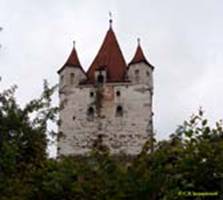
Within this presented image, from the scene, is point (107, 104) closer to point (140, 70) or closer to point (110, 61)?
point (140, 70)

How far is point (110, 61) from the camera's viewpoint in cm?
5394

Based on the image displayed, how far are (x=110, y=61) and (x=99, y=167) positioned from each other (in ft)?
126

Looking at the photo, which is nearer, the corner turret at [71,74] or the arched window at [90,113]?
the arched window at [90,113]

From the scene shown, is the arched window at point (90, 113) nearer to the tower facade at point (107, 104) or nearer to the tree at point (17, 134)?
the tower facade at point (107, 104)

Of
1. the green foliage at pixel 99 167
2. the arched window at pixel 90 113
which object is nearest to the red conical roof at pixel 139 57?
the arched window at pixel 90 113

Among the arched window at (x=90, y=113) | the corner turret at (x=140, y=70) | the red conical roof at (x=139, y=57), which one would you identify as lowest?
the arched window at (x=90, y=113)

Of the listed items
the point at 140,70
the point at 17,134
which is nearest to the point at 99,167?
the point at 17,134

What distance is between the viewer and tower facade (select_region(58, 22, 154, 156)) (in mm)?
48344

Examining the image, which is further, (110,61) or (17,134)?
(110,61)

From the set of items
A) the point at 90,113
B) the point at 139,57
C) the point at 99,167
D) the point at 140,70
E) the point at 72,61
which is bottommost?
the point at 99,167

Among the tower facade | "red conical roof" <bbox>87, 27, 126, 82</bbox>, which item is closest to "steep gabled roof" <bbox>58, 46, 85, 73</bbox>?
the tower facade

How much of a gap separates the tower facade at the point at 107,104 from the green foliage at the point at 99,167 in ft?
102

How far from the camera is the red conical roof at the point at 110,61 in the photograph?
52.4 meters

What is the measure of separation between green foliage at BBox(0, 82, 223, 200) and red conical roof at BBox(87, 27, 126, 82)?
118 ft
